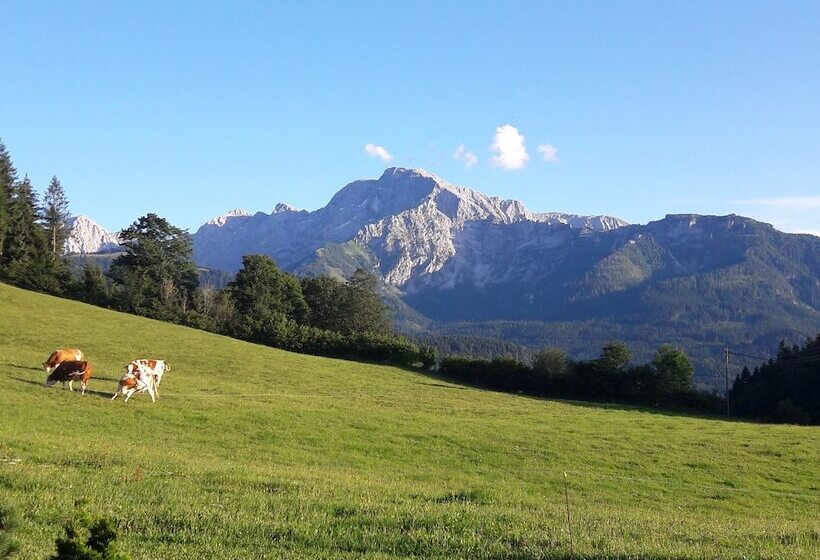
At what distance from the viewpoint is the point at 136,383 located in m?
31.3

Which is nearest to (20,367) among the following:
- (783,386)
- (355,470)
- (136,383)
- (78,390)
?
(78,390)

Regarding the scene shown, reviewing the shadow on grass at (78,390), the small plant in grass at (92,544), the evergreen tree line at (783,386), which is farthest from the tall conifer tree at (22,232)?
the evergreen tree line at (783,386)

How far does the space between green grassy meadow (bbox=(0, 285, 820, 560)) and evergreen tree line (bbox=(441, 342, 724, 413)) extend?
24.7 metres

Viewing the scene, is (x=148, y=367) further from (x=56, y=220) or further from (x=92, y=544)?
(x=56, y=220)

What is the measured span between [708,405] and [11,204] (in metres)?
97.6

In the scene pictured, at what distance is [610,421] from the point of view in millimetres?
43344

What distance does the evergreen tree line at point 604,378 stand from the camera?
76.9 metres

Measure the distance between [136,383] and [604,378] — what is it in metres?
61.0

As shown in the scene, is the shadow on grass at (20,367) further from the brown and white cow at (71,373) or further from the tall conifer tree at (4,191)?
the tall conifer tree at (4,191)

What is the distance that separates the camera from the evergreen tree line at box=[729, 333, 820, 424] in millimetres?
96000

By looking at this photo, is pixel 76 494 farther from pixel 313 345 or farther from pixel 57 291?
A: pixel 57 291

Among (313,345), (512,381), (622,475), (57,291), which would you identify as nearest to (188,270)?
(57,291)

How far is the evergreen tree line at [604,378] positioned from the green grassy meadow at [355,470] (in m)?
24.7

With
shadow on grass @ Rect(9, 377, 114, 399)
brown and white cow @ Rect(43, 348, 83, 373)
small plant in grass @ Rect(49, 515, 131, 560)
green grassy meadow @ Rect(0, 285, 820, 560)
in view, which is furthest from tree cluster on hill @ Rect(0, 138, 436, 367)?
small plant in grass @ Rect(49, 515, 131, 560)
